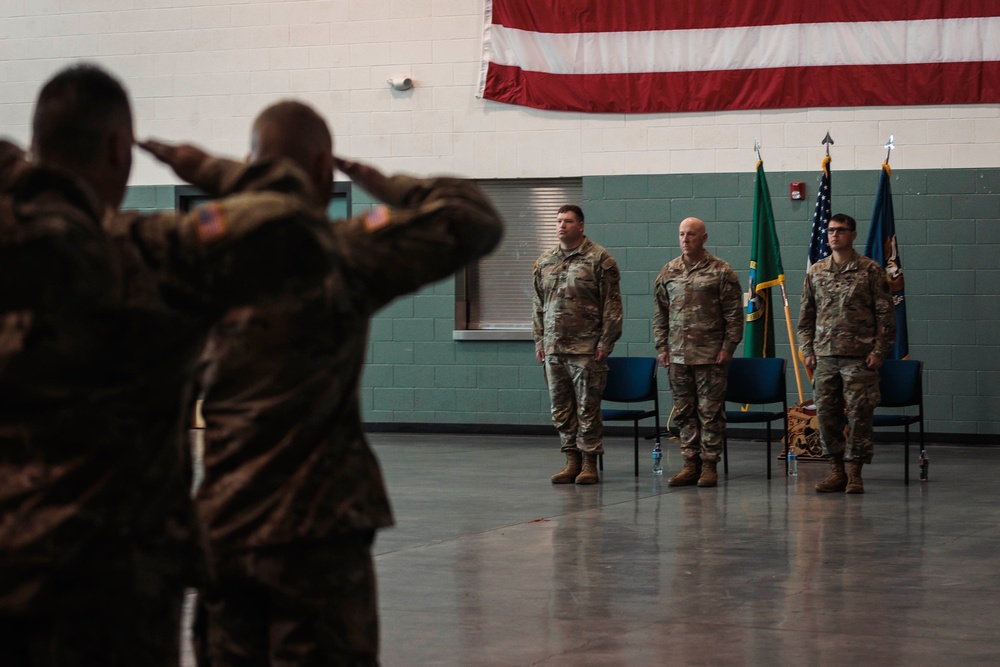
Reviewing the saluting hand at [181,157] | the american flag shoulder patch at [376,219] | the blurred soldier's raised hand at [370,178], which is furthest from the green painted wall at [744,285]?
the saluting hand at [181,157]

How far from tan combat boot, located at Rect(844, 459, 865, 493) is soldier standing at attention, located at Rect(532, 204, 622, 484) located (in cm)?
159

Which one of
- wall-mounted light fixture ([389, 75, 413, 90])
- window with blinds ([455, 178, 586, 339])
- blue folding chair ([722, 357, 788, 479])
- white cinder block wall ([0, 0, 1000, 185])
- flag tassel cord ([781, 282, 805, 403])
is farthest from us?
wall-mounted light fixture ([389, 75, 413, 90])

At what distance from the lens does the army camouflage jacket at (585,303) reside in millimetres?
8305

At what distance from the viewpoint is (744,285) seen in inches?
432

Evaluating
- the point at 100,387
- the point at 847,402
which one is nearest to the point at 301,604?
the point at 100,387

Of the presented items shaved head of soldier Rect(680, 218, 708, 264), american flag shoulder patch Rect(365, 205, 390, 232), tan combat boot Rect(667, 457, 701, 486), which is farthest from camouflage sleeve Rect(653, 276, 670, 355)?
american flag shoulder patch Rect(365, 205, 390, 232)

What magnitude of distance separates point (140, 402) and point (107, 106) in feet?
1.31

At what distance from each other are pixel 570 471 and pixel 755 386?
1471mm

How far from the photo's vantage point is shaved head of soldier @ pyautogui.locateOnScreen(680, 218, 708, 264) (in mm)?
8422

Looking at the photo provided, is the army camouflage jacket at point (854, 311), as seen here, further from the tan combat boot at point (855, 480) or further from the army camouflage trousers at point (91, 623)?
the army camouflage trousers at point (91, 623)

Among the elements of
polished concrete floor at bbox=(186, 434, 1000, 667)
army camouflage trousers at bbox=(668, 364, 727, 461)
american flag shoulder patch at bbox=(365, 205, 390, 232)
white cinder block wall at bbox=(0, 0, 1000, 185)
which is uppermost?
white cinder block wall at bbox=(0, 0, 1000, 185)

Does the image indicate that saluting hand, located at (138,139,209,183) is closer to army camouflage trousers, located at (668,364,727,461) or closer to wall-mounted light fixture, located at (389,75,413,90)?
army camouflage trousers, located at (668,364,727,461)

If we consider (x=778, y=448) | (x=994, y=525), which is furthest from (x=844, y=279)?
(x=778, y=448)

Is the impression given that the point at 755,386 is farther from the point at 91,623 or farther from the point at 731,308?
the point at 91,623
